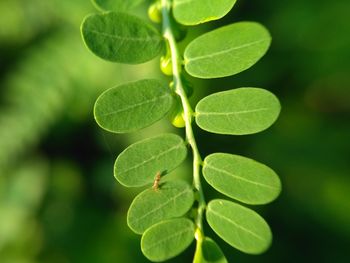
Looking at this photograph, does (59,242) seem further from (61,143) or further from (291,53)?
(291,53)

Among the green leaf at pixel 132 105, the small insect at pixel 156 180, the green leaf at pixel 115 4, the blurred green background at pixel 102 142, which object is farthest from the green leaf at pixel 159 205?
the blurred green background at pixel 102 142

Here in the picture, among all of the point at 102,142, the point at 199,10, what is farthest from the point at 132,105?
the point at 102,142

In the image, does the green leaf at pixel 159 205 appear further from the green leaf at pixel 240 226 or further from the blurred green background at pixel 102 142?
the blurred green background at pixel 102 142

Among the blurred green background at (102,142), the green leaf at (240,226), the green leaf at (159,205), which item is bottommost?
the blurred green background at (102,142)

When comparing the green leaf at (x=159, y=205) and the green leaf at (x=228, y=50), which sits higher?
the green leaf at (x=228, y=50)

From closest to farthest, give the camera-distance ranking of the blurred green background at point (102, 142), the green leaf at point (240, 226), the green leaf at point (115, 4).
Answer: the green leaf at point (240, 226) → the green leaf at point (115, 4) → the blurred green background at point (102, 142)

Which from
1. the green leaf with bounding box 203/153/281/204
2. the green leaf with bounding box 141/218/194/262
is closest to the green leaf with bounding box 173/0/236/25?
the green leaf with bounding box 203/153/281/204

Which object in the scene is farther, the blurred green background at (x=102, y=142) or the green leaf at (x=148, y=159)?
the blurred green background at (x=102, y=142)

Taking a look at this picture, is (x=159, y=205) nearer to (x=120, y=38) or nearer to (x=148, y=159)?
(x=148, y=159)
